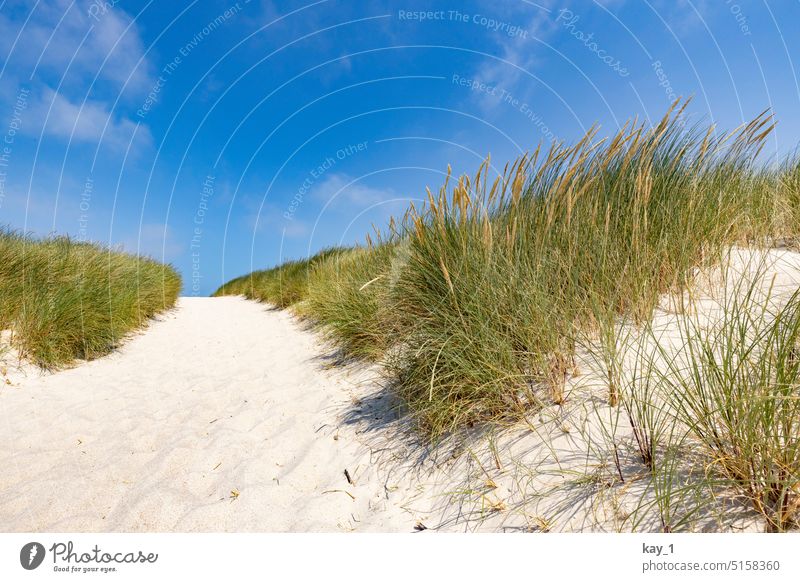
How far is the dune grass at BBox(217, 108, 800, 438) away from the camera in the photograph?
204 cm

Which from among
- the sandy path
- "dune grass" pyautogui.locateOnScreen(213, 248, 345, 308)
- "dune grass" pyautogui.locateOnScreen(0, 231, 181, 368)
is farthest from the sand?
"dune grass" pyautogui.locateOnScreen(213, 248, 345, 308)

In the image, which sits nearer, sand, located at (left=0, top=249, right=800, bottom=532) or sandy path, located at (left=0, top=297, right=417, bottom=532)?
sand, located at (left=0, top=249, right=800, bottom=532)

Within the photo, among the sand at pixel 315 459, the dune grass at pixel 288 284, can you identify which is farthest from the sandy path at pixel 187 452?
the dune grass at pixel 288 284

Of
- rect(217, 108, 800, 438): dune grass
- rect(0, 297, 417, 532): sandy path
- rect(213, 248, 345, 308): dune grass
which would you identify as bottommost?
rect(0, 297, 417, 532): sandy path

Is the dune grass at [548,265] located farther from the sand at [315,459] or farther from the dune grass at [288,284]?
the dune grass at [288,284]

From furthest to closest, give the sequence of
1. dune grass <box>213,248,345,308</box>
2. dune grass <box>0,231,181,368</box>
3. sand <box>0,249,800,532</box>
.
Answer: dune grass <box>213,248,345,308</box>
dune grass <box>0,231,181,368</box>
sand <box>0,249,800,532</box>

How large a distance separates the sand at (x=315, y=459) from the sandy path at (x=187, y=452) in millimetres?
11

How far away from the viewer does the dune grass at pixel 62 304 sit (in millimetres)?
4277

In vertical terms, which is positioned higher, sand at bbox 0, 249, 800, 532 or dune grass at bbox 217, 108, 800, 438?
dune grass at bbox 217, 108, 800, 438

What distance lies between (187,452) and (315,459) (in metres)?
0.93

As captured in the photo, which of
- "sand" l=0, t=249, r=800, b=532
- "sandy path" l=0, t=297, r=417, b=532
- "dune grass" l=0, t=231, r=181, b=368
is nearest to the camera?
"sand" l=0, t=249, r=800, b=532

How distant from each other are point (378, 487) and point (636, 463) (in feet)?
4.03

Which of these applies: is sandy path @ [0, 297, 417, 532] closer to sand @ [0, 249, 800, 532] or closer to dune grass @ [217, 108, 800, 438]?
sand @ [0, 249, 800, 532]

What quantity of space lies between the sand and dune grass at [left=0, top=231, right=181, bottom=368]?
42 cm
